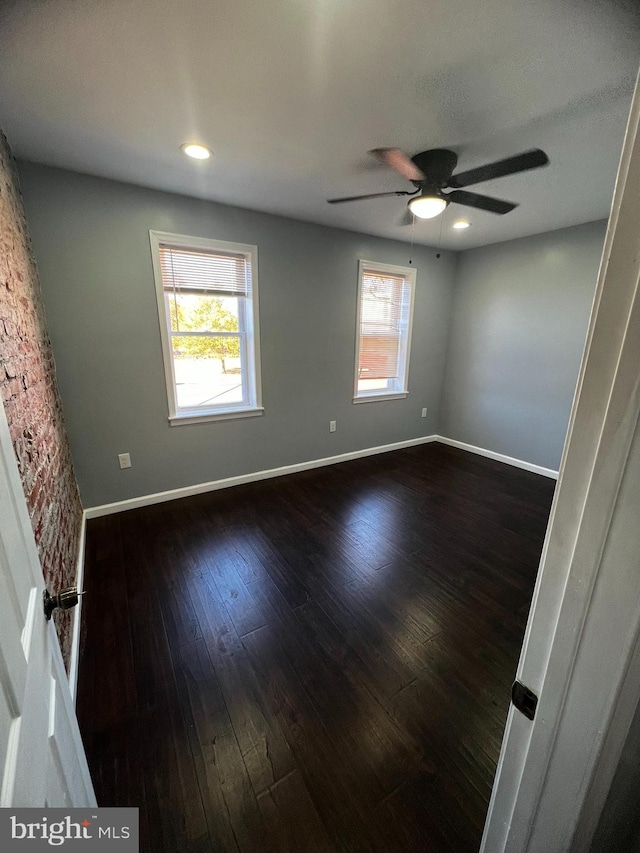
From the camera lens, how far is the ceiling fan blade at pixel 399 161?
1.59 m

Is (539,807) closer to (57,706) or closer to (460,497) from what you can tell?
(57,706)

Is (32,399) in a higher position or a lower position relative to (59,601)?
higher

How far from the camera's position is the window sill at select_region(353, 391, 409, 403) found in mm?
4030

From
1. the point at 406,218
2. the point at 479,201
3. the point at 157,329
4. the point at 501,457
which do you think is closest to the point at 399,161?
the point at 479,201

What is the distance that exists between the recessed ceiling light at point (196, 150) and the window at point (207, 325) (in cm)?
75

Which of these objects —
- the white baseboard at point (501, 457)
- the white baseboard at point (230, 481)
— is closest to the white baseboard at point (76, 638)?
the white baseboard at point (230, 481)

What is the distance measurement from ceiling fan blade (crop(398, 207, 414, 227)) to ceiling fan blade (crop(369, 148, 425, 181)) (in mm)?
939

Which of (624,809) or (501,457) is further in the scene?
(501,457)

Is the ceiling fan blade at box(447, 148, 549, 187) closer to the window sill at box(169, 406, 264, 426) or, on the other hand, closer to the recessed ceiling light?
the recessed ceiling light

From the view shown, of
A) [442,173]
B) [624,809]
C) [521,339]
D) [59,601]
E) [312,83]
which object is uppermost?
[312,83]

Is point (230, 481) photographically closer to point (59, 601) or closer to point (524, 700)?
point (59, 601)

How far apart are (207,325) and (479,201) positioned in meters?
2.31

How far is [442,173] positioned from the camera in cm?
199

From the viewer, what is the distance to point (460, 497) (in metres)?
3.22
